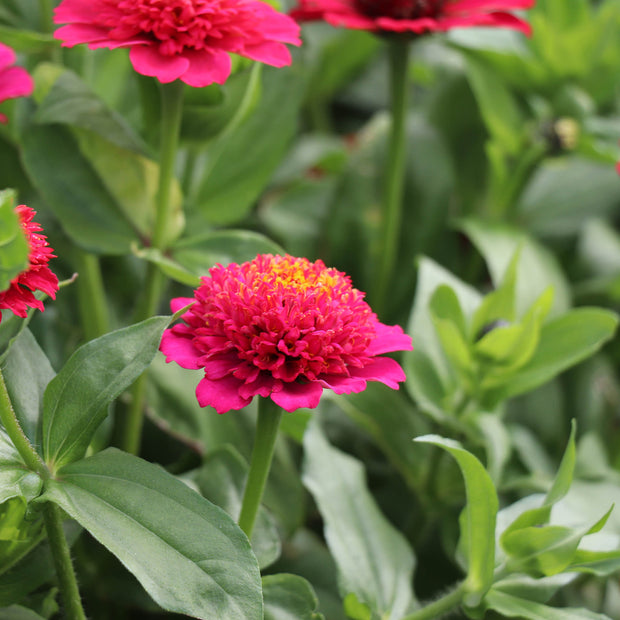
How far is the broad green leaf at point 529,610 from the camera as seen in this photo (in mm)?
383

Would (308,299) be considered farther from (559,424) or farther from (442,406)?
(559,424)

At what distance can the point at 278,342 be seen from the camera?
323mm

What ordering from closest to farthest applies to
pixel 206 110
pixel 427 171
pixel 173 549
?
pixel 173 549 → pixel 206 110 → pixel 427 171

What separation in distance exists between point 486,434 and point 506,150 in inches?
13.7

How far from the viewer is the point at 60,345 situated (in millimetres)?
520

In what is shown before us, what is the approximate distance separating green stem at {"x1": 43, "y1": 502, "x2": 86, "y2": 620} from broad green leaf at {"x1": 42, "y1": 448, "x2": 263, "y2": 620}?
1 cm

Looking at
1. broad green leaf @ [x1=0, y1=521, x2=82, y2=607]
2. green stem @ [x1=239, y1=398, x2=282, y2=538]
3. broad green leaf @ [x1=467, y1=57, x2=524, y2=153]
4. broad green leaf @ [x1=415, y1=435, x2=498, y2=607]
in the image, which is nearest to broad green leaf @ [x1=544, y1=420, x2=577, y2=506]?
broad green leaf @ [x1=415, y1=435, x2=498, y2=607]

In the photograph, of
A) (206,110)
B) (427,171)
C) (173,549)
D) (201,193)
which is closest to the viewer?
(173,549)

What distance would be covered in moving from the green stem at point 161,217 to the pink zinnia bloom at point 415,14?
15 cm

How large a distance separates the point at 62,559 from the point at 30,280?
0.13m

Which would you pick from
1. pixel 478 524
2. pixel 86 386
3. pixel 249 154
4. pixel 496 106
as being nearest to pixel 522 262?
pixel 496 106

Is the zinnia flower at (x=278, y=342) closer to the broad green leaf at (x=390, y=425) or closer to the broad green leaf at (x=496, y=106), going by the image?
the broad green leaf at (x=390, y=425)

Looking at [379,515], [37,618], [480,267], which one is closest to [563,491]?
[379,515]

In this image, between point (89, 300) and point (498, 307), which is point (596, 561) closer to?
point (498, 307)
